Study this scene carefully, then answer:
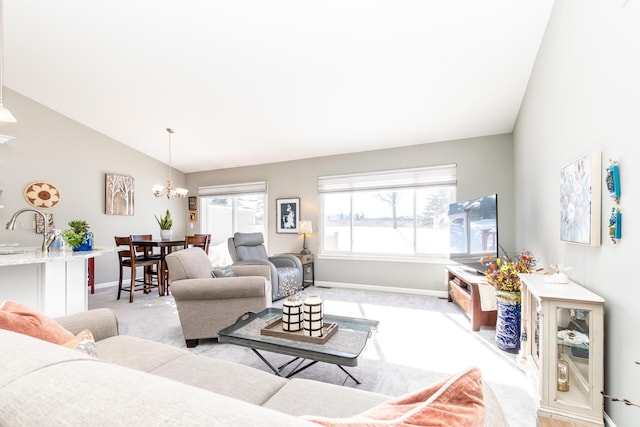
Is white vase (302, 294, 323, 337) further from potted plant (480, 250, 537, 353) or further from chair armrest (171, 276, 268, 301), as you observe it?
potted plant (480, 250, 537, 353)

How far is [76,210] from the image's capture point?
15.8 feet

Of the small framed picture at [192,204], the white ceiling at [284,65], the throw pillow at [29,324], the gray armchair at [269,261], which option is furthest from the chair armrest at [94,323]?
the small framed picture at [192,204]

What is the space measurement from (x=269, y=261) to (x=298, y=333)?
8.04 feet

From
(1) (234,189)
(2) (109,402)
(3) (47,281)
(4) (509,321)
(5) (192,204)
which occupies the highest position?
(1) (234,189)

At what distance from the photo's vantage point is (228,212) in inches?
248

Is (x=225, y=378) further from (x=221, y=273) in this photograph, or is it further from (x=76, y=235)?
(x=76, y=235)

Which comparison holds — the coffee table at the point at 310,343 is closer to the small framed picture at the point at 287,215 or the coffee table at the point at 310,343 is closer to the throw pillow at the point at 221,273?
the throw pillow at the point at 221,273

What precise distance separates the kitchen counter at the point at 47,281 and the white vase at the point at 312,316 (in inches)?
79.4

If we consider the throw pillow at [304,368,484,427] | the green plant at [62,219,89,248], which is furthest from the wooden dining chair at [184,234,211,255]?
the throw pillow at [304,368,484,427]

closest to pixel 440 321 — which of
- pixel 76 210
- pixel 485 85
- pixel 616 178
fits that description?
pixel 616 178

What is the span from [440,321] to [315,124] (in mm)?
2911

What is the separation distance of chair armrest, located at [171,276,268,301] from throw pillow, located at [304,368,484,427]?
85.5 inches

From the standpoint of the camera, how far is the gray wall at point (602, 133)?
53.5 inches

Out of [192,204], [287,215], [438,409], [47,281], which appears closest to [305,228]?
[287,215]
